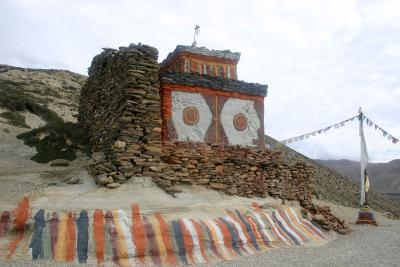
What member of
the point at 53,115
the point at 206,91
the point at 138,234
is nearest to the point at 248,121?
the point at 206,91

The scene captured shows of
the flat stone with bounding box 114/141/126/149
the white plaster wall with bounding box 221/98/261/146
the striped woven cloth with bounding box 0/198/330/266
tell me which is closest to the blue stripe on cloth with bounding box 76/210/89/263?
the striped woven cloth with bounding box 0/198/330/266

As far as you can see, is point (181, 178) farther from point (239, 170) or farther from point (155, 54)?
point (155, 54)

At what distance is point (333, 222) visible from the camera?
13781 millimetres

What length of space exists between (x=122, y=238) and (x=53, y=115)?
2099cm

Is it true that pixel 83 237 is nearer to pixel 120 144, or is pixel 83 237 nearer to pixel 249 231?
pixel 120 144

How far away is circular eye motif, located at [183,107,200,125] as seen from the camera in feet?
42.0

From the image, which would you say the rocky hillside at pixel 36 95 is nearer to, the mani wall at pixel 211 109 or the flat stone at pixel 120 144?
the mani wall at pixel 211 109

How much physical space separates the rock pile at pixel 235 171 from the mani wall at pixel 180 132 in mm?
30

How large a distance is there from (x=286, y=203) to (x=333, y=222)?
6.15 ft

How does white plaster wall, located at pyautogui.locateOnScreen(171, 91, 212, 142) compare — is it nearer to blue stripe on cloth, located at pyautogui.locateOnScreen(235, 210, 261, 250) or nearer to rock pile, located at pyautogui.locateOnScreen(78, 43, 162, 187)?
rock pile, located at pyautogui.locateOnScreen(78, 43, 162, 187)

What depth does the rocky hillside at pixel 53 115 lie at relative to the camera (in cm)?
1592

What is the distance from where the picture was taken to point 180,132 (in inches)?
495

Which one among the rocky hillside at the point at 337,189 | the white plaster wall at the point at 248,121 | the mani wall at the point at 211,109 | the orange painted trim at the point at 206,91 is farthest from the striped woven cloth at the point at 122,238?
the rocky hillside at the point at 337,189

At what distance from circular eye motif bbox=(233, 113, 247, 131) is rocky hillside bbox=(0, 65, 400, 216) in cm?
461
